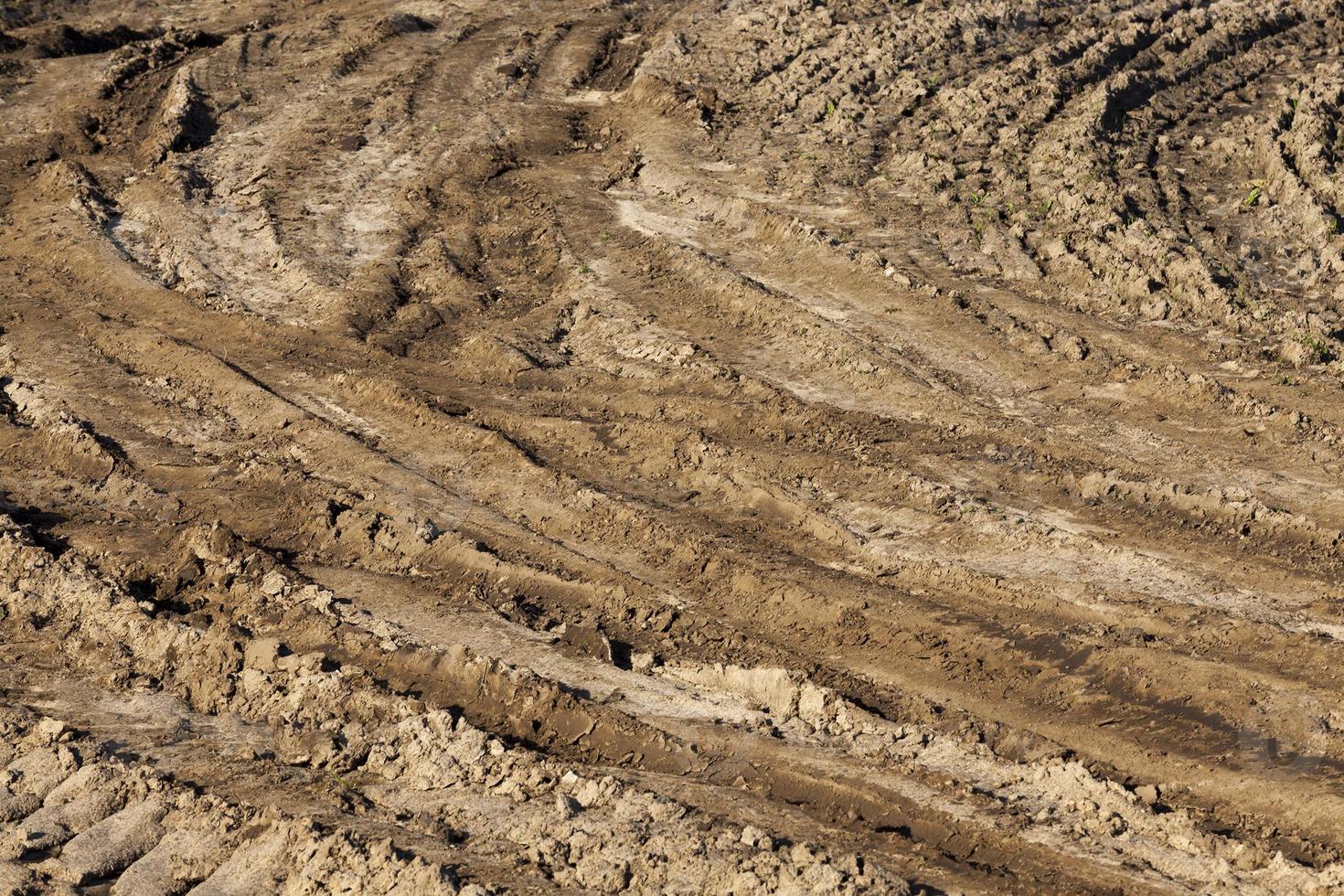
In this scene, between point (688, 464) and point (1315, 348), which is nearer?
point (688, 464)

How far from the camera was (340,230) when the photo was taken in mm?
15242

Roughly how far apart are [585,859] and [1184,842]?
3054mm

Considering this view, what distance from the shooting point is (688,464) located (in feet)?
35.4

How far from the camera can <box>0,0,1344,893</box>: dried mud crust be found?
7.22 metres

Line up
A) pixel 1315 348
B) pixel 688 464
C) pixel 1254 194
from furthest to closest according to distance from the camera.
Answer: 1. pixel 1254 194
2. pixel 1315 348
3. pixel 688 464

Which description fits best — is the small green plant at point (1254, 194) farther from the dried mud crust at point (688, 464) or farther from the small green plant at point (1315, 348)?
the small green plant at point (1315, 348)

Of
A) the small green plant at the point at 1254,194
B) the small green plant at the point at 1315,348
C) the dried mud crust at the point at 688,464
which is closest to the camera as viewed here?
the dried mud crust at the point at 688,464

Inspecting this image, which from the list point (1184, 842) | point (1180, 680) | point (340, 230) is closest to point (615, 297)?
point (340, 230)


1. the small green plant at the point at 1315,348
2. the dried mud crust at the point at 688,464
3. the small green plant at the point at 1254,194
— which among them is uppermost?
the small green plant at the point at 1254,194

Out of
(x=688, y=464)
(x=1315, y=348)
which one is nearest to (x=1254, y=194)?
(x=1315, y=348)

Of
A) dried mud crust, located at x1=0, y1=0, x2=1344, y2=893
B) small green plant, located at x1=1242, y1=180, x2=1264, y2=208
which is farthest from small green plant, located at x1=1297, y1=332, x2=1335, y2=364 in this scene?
small green plant, located at x1=1242, y1=180, x2=1264, y2=208

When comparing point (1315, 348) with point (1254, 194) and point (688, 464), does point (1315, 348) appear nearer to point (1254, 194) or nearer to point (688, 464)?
point (1254, 194)

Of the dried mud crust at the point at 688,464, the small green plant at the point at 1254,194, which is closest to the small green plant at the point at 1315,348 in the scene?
the dried mud crust at the point at 688,464

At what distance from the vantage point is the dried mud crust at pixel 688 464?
7223 millimetres
